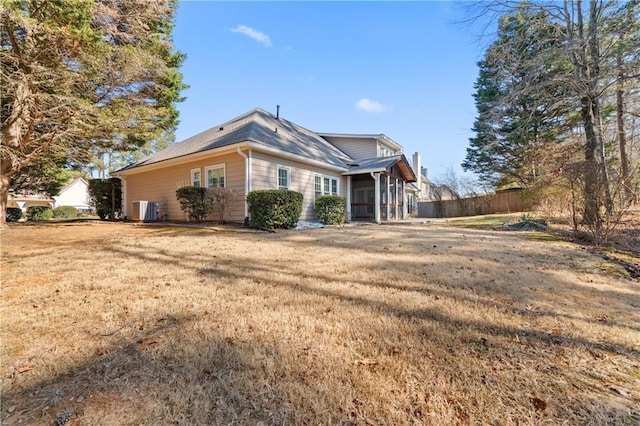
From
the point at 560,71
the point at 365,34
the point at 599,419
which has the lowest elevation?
the point at 599,419

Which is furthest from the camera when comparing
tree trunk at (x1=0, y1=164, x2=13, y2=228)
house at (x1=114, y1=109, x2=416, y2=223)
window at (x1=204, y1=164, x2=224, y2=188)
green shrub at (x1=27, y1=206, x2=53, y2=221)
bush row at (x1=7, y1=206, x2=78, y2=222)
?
green shrub at (x1=27, y1=206, x2=53, y2=221)

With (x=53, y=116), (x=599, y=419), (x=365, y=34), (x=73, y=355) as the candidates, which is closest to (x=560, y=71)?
(x=365, y=34)

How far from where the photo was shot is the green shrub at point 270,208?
9344 mm

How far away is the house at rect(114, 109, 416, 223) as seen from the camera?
35.4 ft

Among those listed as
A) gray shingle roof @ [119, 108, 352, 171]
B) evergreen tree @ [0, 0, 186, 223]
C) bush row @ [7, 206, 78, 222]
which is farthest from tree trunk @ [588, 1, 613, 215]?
bush row @ [7, 206, 78, 222]

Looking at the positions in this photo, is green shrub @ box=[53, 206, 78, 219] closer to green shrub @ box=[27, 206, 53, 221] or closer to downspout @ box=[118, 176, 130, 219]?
green shrub @ box=[27, 206, 53, 221]

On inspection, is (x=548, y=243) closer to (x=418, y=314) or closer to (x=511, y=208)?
(x=418, y=314)

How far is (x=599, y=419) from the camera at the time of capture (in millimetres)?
1517

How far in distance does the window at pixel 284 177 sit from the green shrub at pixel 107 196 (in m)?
11.7

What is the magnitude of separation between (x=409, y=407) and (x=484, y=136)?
2514 cm

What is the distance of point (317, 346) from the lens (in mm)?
2160

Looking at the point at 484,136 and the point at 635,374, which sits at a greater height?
the point at 484,136

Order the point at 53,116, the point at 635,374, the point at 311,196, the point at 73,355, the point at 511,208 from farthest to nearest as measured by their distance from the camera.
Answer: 1. the point at 511,208
2. the point at 311,196
3. the point at 53,116
4. the point at 73,355
5. the point at 635,374

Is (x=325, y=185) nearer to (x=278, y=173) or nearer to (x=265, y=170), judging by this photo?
(x=278, y=173)
